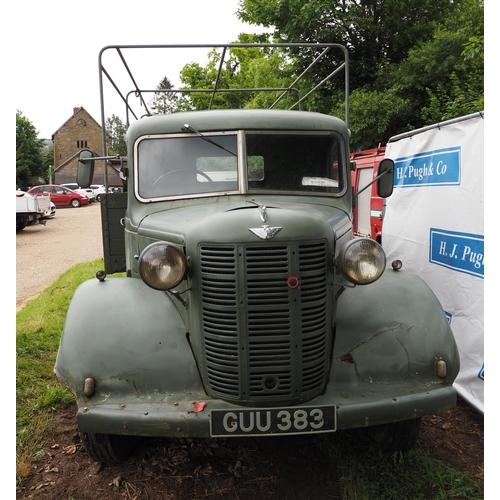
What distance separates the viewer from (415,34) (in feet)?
44.1

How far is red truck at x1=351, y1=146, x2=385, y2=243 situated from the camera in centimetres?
930

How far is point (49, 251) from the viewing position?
12688 mm

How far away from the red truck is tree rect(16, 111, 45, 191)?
38.9 metres

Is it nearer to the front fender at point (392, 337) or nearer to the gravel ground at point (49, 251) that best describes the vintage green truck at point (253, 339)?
the front fender at point (392, 337)

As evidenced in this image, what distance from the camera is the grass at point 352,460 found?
2.92 metres

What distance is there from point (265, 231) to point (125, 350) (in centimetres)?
113

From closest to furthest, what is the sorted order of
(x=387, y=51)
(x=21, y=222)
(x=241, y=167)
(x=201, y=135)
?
1. (x=241, y=167)
2. (x=201, y=135)
3. (x=387, y=51)
4. (x=21, y=222)

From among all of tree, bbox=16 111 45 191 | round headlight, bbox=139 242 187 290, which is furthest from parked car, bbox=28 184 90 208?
round headlight, bbox=139 242 187 290

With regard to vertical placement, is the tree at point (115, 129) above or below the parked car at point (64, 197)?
above

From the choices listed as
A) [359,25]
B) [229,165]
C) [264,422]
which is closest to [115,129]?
[359,25]

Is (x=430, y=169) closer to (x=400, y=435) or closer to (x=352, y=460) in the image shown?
(x=400, y=435)

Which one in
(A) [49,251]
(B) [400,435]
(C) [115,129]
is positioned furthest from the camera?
(C) [115,129]

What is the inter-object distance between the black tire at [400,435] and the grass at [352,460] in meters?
0.06

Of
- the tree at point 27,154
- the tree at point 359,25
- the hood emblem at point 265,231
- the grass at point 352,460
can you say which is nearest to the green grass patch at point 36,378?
the grass at point 352,460
